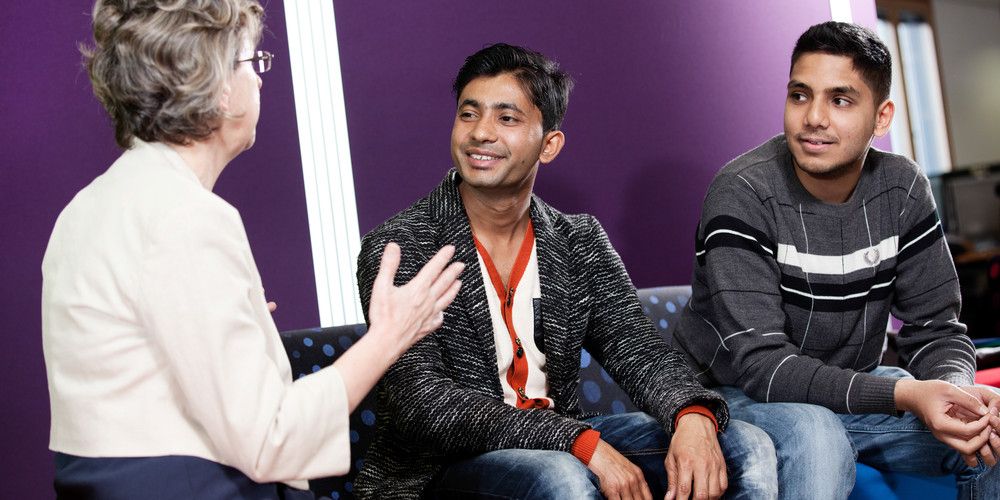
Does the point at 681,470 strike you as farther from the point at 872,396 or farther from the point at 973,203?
the point at 973,203

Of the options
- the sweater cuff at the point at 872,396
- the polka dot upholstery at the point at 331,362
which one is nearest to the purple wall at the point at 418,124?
the polka dot upholstery at the point at 331,362

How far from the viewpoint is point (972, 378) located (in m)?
2.27

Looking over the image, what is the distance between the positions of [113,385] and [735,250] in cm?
141

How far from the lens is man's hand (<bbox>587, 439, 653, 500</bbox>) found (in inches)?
70.3

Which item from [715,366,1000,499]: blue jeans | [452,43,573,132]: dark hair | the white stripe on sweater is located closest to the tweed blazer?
[715,366,1000,499]: blue jeans

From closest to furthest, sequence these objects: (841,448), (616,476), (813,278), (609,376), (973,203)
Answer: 1. (616,476)
2. (841,448)
3. (813,278)
4. (609,376)
5. (973,203)

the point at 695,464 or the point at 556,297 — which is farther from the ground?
the point at 556,297

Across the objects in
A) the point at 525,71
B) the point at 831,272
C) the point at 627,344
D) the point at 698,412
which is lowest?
the point at 698,412

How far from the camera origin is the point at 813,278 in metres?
2.31

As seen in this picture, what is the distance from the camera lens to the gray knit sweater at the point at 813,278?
2.20 m

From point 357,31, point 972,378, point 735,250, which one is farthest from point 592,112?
point 972,378

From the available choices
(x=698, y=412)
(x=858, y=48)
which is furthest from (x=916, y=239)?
(x=698, y=412)

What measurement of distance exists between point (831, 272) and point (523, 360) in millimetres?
762

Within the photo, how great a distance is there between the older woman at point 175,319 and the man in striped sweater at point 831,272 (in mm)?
1006
